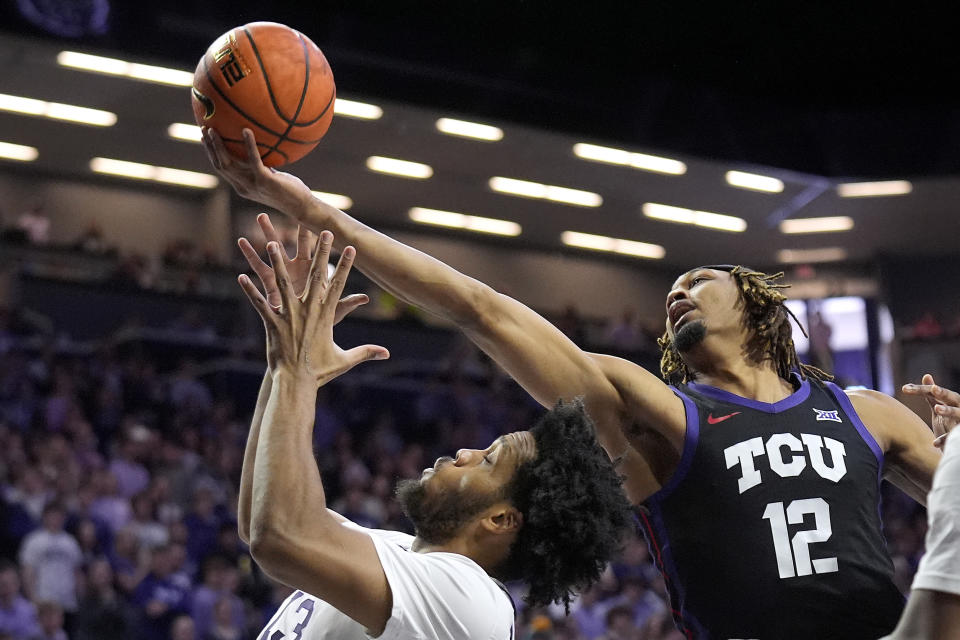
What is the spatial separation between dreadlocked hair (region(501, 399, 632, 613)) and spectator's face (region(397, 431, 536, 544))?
0.05m

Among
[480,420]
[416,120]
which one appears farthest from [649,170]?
[480,420]

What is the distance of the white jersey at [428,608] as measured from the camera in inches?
102

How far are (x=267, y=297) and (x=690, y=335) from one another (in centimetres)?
137

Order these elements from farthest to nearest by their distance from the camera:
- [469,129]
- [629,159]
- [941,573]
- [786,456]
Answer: [629,159]
[469,129]
[786,456]
[941,573]

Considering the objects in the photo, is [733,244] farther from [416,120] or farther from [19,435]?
[19,435]

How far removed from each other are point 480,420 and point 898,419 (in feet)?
34.8

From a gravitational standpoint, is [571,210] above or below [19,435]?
above

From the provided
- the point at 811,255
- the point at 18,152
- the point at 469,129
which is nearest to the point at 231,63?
the point at 469,129

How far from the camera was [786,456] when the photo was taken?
3.43m

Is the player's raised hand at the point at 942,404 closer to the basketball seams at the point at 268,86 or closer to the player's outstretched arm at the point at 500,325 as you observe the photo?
the player's outstretched arm at the point at 500,325

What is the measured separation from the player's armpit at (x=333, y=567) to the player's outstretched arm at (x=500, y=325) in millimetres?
931

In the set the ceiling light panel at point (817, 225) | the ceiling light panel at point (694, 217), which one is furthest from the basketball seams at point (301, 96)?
the ceiling light panel at point (817, 225)

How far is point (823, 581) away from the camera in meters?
3.27

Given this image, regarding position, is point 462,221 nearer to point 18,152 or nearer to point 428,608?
point 18,152
